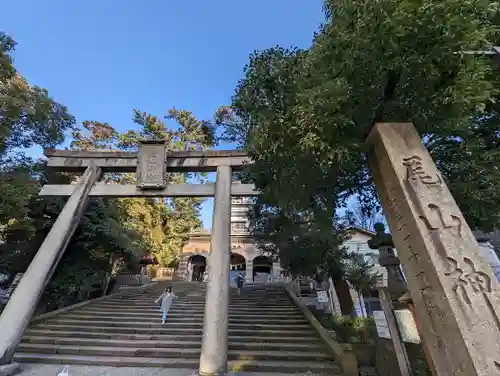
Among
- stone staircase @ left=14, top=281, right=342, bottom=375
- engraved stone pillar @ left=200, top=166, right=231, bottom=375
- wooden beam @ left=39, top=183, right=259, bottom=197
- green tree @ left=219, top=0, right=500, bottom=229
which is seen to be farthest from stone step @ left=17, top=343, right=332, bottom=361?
wooden beam @ left=39, top=183, right=259, bottom=197

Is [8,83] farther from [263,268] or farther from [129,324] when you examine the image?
[263,268]

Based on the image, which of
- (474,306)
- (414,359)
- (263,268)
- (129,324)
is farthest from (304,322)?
(263,268)

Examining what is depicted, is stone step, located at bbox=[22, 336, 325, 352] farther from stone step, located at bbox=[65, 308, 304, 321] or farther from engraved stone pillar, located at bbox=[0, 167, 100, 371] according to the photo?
stone step, located at bbox=[65, 308, 304, 321]

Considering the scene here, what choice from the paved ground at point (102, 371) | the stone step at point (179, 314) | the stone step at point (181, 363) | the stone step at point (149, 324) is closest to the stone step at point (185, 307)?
the stone step at point (179, 314)

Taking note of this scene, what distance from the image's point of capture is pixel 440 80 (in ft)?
13.2

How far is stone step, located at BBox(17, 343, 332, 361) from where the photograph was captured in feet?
21.7

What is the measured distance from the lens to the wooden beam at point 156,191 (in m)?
8.00

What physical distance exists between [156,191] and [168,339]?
13.9 feet

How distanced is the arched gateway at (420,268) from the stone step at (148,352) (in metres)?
1.60

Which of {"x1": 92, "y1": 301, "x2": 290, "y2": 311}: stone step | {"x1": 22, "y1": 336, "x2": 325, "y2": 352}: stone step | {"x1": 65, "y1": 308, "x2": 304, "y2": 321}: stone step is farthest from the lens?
{"x1": 92, "y1": 301, "x2": 290, "y2": 311}: stone step

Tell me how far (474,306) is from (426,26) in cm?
333

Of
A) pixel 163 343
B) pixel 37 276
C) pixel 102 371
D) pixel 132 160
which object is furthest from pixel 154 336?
pixel 132 160

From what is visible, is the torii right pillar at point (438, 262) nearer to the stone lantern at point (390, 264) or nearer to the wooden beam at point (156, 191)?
the stone lantern at point (390, 264)

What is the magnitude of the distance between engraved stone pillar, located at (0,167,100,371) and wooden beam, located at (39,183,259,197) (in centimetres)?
36
